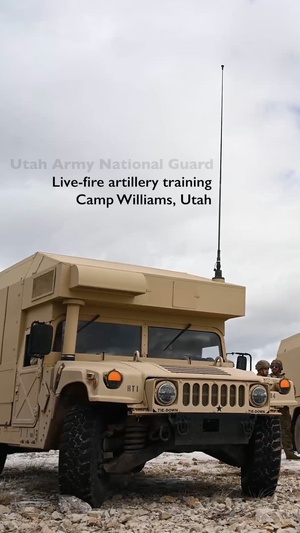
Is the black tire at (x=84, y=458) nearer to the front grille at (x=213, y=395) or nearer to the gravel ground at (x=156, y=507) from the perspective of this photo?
the gravel ground at (x=156, y=507)

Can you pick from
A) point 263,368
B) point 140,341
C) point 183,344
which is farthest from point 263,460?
point 263,368

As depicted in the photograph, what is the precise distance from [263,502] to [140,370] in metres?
1.92

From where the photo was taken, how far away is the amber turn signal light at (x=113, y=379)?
6887 mm

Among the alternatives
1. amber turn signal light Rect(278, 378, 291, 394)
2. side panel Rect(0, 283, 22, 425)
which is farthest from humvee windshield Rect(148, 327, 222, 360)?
side panel Rect(0, 283, 22, 425)

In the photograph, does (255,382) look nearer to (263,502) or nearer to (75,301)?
(263,502)

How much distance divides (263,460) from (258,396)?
2.51 ft

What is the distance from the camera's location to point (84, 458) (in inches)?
272

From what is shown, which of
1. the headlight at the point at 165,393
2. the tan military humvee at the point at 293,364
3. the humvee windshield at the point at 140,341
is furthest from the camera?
the tan military humvee at the point at 293,364

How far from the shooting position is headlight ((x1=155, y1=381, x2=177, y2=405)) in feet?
22.9

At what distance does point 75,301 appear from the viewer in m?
8.12

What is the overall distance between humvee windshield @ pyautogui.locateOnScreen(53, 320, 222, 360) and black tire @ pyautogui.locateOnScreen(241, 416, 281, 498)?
1.27 m

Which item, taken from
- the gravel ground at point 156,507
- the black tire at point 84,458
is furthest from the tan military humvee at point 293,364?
the black tire at point 84,458

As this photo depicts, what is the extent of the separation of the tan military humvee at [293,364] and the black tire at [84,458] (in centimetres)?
766

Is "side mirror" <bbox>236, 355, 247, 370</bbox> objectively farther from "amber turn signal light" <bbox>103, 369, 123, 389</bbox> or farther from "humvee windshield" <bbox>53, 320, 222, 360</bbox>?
"amber turn signal light" <bbox>103, 369, 123, 389</bbox>
